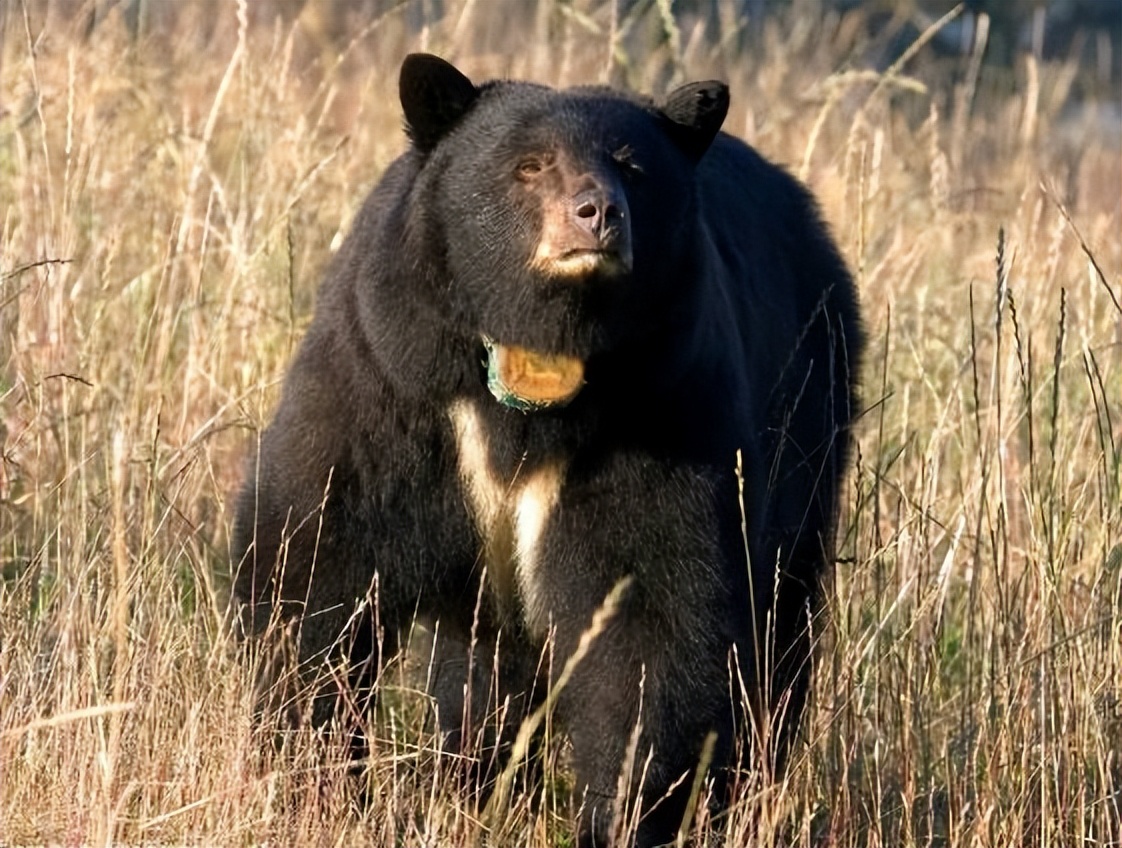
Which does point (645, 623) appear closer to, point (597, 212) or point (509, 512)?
point (509, 512)

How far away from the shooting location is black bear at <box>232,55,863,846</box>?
4.71 m

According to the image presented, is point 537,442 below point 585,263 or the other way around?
below

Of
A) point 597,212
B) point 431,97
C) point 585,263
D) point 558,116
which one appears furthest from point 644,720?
point 431,97

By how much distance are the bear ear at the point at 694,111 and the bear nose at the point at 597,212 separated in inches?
21.4

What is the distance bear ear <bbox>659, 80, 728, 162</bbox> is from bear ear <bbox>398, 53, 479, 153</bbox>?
1.47 feet

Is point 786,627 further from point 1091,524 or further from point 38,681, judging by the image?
point 38,681

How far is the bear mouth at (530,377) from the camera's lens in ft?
15.5

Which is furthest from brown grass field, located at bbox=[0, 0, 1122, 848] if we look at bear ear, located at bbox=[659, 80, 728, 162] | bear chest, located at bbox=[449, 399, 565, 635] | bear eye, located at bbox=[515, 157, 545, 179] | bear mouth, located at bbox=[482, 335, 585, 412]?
bear eye, located at bbox=[515, 157, 545, 179]

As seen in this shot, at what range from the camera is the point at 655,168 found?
15.7 feet

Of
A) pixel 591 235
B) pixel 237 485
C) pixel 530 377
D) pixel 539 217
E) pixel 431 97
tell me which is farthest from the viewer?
pixel 237 485

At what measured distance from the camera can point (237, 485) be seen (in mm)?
6539

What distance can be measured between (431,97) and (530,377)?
0.67 meters

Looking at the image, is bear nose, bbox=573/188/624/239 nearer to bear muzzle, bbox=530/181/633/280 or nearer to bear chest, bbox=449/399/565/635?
bear muzzle, bbox=530/181/633/280

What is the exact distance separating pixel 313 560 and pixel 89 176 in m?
2.99
